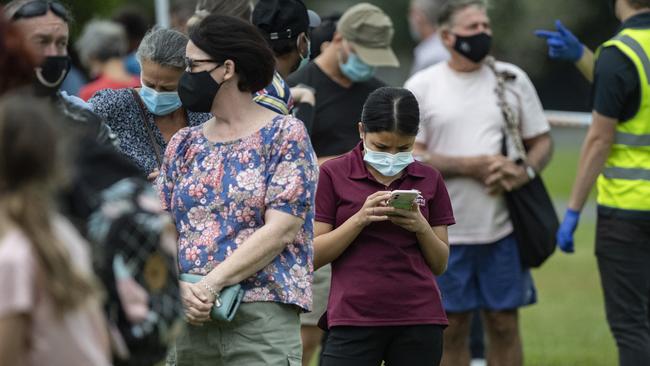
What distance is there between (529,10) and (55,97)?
36.0 metres

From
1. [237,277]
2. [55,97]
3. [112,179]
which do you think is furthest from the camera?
[237,277]

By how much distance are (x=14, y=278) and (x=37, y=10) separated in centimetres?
176

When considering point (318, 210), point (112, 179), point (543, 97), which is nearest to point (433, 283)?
point (318, 210)

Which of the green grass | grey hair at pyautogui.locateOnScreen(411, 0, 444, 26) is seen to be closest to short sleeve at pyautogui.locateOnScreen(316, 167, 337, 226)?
the green grass

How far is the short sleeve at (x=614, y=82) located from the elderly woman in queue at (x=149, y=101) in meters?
2.39

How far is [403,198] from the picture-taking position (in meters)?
5.23

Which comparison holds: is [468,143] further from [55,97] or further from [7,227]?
[7,227]

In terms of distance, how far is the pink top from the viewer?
2.82 m

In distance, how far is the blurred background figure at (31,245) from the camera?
9.27ft

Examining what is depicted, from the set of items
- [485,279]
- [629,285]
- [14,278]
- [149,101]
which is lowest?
[485,279]

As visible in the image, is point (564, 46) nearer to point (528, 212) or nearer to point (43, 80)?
point (528, 212)

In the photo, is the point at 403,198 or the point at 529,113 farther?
the point at 529,113

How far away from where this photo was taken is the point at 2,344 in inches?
111

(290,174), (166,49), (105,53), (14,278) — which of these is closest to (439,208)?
(290,174)
